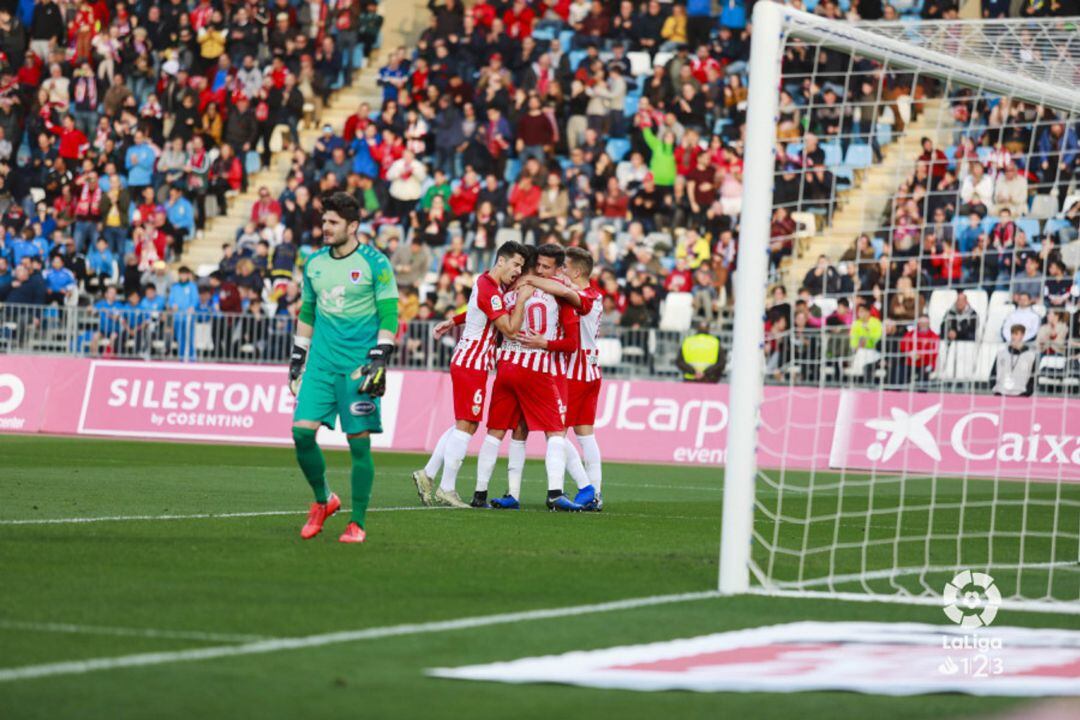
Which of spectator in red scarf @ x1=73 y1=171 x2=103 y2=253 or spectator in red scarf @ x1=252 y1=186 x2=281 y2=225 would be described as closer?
spectator in red scarf @ x1=252 y1=186 x2=281 y2=225

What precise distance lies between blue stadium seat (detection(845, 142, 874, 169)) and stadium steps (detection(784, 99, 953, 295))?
0.14m

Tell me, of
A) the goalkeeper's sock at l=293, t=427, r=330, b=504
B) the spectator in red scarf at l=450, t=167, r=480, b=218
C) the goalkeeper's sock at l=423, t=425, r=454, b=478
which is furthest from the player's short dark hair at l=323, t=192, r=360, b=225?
the spectator in red scarf at l=450, t=167, r=480, b=218

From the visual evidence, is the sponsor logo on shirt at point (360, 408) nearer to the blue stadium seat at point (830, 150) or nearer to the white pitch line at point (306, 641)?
the white pitch line at point (306, 641)

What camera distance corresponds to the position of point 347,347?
11.3 m

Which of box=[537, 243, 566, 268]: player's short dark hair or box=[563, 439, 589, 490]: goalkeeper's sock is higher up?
box=[537, 243, 566, 268]: player's short dark hair

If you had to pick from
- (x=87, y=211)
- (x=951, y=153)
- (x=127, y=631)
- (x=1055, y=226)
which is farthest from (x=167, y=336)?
(x=127, y=631)

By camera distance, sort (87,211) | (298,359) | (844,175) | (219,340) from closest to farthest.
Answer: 1. (298,359)
2. (844,175)
3. (219,340)
4. (87,211)

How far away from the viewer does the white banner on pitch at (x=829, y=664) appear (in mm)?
6523

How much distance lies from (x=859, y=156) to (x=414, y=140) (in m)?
10.1

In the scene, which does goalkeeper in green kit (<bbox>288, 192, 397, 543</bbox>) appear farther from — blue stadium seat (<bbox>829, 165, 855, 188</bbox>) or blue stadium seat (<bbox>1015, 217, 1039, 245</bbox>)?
blue stadium seat (<bbox>829, 165, 855, 188</bbox>)

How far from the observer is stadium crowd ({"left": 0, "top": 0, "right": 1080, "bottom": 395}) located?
27.7 meters

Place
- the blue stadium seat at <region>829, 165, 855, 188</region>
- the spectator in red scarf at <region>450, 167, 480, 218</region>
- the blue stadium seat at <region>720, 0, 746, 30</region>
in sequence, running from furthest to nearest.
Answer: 1. the blue stadium seat at <region>720, 0, 746, 30</region>
2. the spectator in red scarf at <region>450, 167, 480, 218</region>
3. the blue stadium seat at <region>829, 165, 855, 188</region>

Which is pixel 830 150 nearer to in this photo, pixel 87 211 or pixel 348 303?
pixel 87 211

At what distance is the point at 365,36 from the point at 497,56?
158 inches
